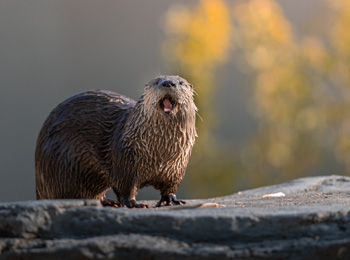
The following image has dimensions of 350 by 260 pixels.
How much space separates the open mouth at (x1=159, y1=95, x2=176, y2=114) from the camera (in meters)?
2.32

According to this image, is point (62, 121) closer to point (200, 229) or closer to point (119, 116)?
point (119, 116)

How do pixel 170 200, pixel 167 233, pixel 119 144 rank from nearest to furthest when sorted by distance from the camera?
pixel 167 233 → pixel 119 144 → pixel 170 200

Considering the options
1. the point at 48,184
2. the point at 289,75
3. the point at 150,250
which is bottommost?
the point at 150,250

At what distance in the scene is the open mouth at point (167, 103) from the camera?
2.32 metres

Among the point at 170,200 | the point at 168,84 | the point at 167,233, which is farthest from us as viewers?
the point at 170,200

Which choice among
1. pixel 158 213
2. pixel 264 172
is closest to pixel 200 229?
pixel 158 213

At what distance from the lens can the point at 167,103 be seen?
2326mm

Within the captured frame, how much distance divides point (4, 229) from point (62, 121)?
3.15ft

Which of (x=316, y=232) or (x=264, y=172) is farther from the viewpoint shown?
(x=264, y=172)

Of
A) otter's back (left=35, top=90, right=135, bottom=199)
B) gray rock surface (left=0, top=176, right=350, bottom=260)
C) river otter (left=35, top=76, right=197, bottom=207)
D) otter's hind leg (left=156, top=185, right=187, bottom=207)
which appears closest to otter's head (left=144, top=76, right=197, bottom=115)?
river otter (left=35, top=76, right=197, bottom=207)

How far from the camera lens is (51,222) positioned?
1.64 meters

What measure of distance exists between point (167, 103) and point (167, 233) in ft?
2.78

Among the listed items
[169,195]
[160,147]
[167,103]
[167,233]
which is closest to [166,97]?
[167,103]

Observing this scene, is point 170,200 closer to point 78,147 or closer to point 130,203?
point 130,203
